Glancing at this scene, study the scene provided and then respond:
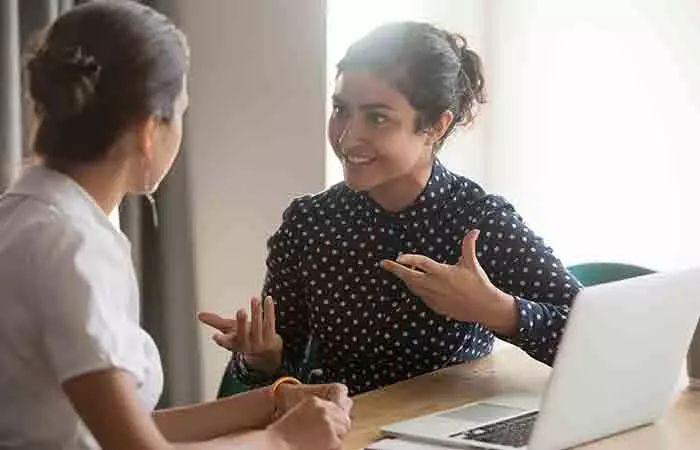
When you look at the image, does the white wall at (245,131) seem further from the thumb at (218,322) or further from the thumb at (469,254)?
the thumb at (469,254)

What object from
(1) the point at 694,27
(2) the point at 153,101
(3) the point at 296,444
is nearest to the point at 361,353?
(3) the point at 296,444

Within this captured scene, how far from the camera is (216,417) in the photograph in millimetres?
1762

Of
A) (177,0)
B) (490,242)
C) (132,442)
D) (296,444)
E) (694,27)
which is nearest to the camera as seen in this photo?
(132,442)

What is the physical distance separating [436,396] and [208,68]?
4.81ft

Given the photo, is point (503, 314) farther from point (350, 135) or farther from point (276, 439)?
point (276, 439)

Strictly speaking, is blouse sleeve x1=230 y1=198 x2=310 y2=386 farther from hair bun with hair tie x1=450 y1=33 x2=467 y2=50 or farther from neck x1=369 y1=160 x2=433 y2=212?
hair bun with hair tie x1=450 y1=33 x2=467 y2=50

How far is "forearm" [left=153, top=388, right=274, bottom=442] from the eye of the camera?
173 centimetres

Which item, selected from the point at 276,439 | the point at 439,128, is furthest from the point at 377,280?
the point at 276,439

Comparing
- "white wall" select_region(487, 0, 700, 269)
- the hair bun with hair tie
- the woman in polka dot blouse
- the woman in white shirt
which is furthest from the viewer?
"white wall" select_region(487, 0, 700, 269)

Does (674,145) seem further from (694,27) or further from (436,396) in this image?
(436,396)

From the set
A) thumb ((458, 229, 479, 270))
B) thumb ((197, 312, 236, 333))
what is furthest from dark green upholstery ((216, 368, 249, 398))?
thumb ((458, 229, 479, 270))

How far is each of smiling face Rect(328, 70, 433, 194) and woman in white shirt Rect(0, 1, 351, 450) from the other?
25.6 inches

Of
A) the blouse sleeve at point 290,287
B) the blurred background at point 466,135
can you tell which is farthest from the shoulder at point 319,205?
the blurred background at point 466,135

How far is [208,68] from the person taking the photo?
321 centimetres
